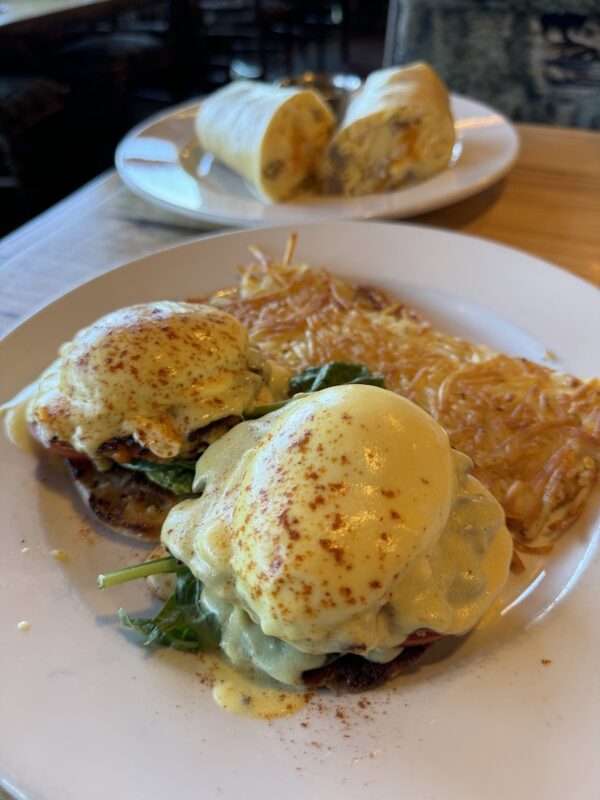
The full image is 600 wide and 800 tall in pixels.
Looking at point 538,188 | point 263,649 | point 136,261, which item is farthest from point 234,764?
point 538,188

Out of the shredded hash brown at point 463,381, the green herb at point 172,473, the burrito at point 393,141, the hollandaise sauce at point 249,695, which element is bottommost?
the hollandaise sauce at point 249,695

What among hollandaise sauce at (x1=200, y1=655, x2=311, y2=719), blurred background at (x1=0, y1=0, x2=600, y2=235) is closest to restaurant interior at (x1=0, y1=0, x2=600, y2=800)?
hollandaise sauce at (x1=200, y1=655, x2=311, y2=719)

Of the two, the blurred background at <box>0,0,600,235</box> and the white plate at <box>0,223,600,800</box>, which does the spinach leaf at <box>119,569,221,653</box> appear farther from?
the blurred background at <box>0,0,600,235</box>

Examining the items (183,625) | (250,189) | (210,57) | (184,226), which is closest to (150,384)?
(183,625)

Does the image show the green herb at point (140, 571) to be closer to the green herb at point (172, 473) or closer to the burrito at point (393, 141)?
the green herb at point (172, 473)

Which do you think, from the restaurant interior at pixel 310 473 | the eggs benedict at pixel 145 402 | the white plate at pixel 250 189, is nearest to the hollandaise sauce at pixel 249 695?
the restaurant interior at pixel 310 473

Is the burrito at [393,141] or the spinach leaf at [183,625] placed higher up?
the burrito at [393,141]
